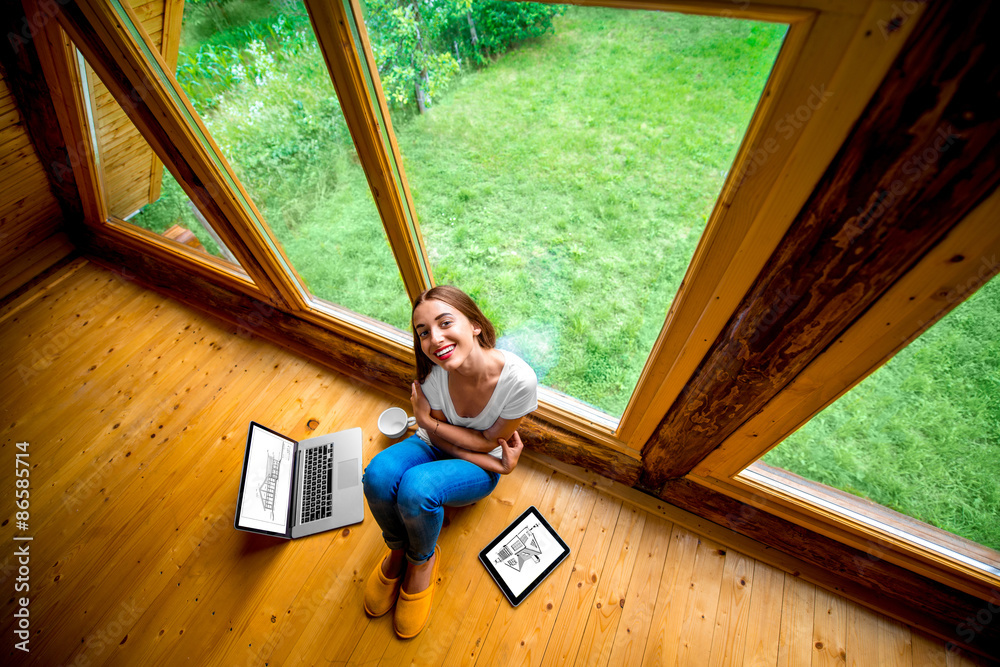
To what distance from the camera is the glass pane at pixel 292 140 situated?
1.29 meters

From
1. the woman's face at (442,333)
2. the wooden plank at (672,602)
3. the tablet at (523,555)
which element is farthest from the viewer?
the tablet at (523,555)

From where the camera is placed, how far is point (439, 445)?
1529 millimetres

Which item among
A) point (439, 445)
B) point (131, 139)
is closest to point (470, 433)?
point (439, 445)

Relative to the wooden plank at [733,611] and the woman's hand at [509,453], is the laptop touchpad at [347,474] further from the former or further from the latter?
the wooden plank at [733,611]

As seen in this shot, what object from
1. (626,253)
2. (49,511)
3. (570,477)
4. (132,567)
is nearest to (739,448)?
(570,477)

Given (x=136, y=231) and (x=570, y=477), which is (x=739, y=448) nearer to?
(x=570, y=477)

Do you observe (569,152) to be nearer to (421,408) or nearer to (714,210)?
(714,210)

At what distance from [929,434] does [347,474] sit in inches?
81.4

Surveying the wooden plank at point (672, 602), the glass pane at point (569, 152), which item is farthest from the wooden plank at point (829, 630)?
the glass pane at point (569, 152)

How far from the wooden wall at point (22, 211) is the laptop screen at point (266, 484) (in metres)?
1.82

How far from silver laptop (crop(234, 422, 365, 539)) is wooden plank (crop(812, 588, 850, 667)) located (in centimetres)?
177

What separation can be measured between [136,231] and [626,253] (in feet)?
9.33

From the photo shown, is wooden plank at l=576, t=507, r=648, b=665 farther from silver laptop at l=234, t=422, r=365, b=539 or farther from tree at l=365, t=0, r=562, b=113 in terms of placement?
tree at l=365, t=0, r=562, b=113

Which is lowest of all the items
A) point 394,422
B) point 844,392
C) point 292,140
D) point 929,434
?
point 394,422
